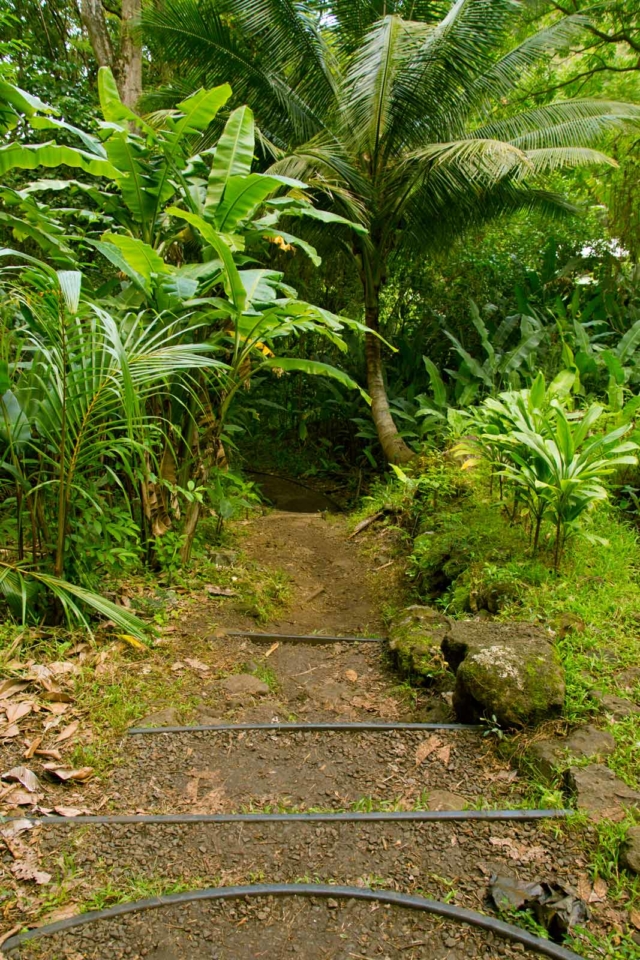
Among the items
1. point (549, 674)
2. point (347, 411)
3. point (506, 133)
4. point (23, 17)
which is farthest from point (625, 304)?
point (23, 17)

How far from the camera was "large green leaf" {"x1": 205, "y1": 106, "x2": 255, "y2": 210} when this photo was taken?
3.91m

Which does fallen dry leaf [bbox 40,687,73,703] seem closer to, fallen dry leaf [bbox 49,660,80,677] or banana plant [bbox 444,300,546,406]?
fallen dry leaf [bbox 49,660,80,677]

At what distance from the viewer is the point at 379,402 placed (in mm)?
7066

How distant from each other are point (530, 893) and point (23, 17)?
11.9m

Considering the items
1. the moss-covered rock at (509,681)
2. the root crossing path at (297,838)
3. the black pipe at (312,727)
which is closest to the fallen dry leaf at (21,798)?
the root crossing path at (297,838)

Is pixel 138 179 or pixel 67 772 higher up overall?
pixel 138 179

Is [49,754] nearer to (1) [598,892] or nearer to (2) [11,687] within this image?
(2) [11,687]

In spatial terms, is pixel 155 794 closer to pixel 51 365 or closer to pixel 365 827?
pixel 365 827

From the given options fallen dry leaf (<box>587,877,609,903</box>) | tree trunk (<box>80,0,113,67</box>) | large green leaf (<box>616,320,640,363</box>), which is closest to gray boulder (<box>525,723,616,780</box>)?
fallen dry leaf (<box>587,877,609,903</box>)

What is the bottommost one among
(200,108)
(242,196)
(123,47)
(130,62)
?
(242,196)

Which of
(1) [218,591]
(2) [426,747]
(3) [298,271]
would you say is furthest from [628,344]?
(2) [426,747]

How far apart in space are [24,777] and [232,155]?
3525 mm

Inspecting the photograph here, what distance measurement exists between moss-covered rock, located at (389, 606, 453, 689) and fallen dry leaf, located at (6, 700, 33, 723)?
1669 millimetres

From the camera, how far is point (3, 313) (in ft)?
11.2
